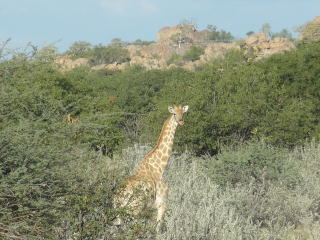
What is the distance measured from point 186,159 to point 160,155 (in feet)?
23.2

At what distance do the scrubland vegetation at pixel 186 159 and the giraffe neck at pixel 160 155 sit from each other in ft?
2.00

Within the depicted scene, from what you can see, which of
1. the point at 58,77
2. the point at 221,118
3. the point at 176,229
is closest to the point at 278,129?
the point at 221,118

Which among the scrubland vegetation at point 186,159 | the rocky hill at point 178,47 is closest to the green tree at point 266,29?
the rocky hill at point 178,47

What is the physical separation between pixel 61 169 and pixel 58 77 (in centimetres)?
2056

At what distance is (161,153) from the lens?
1320 cm

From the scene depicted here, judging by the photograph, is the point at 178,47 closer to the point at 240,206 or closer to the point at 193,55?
the point at 193,55

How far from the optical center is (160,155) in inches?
518

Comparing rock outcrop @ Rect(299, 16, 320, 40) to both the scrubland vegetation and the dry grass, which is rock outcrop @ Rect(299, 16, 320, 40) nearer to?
the scrubland vegetation

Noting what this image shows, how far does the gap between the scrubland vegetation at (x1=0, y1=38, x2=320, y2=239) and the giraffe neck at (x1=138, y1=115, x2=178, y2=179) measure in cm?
61

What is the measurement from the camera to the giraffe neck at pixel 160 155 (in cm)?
1285

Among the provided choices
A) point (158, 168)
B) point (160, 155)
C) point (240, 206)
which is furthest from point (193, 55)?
point (158, 168)

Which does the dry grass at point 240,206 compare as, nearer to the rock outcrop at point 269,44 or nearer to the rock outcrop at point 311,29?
the rock outcrop at point 269,44

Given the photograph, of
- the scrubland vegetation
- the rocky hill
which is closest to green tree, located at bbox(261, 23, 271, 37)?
the rocky hill

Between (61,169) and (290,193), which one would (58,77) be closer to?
(290,193)
